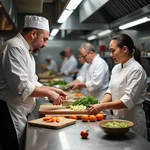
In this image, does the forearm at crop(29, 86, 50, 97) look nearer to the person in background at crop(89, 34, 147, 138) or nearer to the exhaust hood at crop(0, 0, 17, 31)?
the person in background at crop(89, 34, 147, 138)

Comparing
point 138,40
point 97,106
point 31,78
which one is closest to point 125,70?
point 97,106

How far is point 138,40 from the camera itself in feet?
15.2

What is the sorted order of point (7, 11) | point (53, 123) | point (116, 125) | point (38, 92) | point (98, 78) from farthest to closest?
point (98, 78)
point (7, 11)
point (38, 92)
point (53, 123)
point (116, 125)

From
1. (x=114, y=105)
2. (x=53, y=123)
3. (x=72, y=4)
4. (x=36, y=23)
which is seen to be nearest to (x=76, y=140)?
(x=53, y=123)

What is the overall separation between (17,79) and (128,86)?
1021 mm

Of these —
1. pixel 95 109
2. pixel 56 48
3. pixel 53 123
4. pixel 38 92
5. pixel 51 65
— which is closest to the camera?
pixel 53 123

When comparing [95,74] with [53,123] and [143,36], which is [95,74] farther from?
[53,123]

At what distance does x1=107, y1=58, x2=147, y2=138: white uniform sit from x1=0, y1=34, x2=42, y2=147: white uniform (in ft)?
2.80

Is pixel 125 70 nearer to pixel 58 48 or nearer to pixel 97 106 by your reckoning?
pixel 97 106

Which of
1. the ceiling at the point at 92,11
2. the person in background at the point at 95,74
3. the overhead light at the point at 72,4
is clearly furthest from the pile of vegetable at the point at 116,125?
the person in background at the point at 95,74

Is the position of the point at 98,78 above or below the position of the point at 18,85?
below

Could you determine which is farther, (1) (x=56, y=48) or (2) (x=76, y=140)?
(1) (x=56, y=48)

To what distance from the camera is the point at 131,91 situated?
2609 mm

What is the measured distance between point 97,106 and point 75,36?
8113 millimetres
